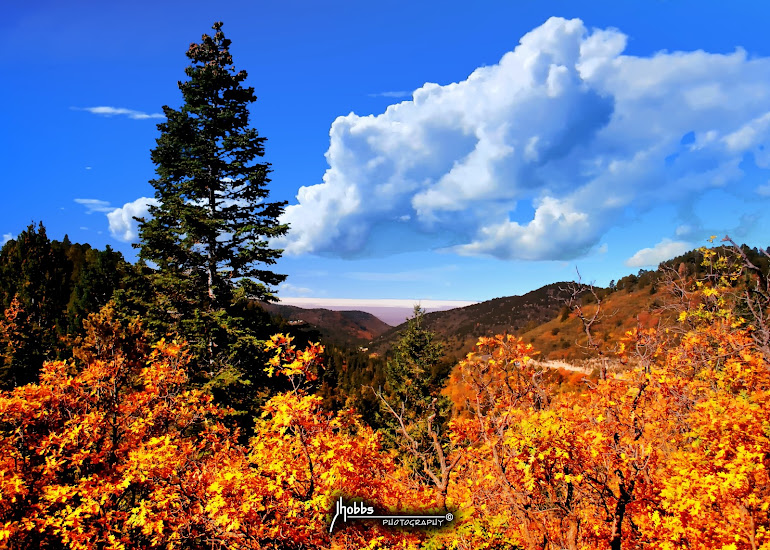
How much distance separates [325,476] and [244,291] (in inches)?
408

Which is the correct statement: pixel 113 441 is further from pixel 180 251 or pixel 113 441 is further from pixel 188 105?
pixel 188 105

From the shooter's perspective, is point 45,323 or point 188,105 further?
point 45,323

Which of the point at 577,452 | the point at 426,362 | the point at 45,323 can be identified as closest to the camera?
the point at 577,452

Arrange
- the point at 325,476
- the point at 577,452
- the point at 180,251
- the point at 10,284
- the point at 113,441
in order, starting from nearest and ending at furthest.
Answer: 1. the point at 325,476
2. the point at 577,452
3. the point at 113,441
4. the point at 180,251
5. the point at 10,284

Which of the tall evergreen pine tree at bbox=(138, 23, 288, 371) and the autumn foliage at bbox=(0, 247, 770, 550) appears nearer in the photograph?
the autumn foliage at bbox=(0, 247, 770, 550)

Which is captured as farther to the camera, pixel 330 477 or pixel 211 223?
pixel 211 223

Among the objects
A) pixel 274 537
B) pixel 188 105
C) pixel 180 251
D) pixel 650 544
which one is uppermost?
pixel 188 105

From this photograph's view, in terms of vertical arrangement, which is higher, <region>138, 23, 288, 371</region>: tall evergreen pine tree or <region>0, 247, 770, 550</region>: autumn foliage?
<region>138, 23, 288, 371</region>: tall evergreen pine tree

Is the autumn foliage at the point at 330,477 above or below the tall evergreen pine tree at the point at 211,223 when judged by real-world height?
below

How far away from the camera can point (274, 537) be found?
7207 mm

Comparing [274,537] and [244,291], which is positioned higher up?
[244,291]

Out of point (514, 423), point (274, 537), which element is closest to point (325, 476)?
point (274, 537)

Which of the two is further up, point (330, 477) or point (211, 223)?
point (211, 223)

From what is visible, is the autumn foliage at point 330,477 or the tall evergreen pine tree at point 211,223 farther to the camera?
the tall evergreen pine tree at point 211,223
